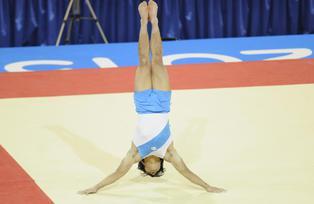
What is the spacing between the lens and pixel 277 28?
10.0m

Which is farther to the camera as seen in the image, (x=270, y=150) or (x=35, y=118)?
(x=35, y=118)

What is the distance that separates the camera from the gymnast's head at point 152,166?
14.4 ft

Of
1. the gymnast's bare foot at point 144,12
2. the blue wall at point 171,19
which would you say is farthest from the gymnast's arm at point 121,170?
the blue wall at point 171,19

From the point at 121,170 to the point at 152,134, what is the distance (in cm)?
35

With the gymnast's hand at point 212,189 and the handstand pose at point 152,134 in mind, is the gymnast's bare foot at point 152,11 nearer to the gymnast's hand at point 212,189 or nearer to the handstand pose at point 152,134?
the handstand pose at point 152,134

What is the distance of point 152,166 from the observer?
4402 millimetres

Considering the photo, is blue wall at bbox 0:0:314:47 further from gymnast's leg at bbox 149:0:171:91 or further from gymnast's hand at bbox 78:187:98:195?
gymnast's hand at bbox 78:187:98:195

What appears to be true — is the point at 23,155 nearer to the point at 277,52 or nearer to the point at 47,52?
the point at 47,52

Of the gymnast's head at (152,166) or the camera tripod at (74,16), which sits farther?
the camera tripod at (74,16)

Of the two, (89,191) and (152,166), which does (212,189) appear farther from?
(89,191)

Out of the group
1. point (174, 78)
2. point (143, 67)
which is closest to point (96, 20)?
point (174, 78)

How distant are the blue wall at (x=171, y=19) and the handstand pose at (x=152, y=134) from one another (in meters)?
5.09

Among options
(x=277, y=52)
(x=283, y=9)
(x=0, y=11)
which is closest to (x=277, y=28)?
(x=283, y=9)

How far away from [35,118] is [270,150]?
234 cm
